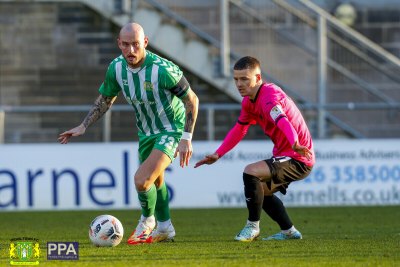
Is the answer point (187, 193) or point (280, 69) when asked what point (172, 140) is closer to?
point (187, 193)

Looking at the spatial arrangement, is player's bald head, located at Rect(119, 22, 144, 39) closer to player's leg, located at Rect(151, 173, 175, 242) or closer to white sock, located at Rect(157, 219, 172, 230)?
player's leg, located at Rect(151, 173, 175, 242)

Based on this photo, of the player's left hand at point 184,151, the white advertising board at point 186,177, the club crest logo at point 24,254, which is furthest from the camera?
the white advertising board at point 186,177

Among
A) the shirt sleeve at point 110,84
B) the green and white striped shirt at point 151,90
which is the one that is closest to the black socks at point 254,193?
the green and white striped shirt at point 151,90

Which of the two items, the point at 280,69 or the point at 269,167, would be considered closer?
the point at 269,167

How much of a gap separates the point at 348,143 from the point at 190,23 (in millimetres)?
3800

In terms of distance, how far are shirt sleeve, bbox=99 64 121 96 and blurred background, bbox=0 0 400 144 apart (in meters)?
6.87

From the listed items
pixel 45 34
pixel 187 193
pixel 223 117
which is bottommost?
pixel 187 193

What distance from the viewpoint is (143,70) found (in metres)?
9.84

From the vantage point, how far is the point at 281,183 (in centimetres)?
→ 1003

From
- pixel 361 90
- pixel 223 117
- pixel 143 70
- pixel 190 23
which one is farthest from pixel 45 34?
pixel 143 70

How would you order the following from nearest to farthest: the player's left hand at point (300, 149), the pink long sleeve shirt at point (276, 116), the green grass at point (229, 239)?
1. the green grass at point (229, 239)
2. the player's left hand at point (300, 149)
3. the pink long sleeve shirt at point (276, 116)

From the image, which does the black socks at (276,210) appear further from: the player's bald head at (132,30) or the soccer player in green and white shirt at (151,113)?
the player's bald head at (132,30)

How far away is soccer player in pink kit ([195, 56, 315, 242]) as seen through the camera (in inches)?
385

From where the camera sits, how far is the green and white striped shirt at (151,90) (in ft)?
32.2
